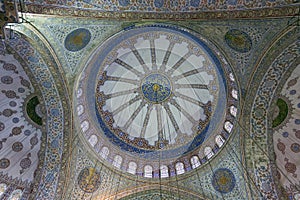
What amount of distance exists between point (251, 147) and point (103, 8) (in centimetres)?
624

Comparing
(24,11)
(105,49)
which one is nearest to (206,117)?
(105,49)

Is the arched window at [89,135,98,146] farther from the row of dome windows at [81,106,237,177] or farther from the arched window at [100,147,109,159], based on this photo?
the arched window at [100,147,109,159]

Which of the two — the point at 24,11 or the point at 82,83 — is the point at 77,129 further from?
the point at 24,11

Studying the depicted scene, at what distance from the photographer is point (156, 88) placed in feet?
42.3

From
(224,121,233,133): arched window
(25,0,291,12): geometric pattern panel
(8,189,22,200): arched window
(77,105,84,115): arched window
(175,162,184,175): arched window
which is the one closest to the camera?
(25,0,291,12): geometric pattern panel

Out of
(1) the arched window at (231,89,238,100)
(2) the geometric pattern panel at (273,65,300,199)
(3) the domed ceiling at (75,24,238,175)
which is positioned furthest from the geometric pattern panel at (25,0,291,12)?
(1) the arched window at (231,89,238,100)

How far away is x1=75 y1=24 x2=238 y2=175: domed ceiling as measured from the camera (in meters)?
10.5

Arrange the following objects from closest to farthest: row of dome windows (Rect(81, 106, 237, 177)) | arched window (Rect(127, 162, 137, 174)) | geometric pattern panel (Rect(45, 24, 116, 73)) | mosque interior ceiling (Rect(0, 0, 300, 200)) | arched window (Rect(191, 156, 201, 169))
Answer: mosque interior ceiling (Rect(0, 0, 300, 200)), geometric pattern panel (Rect(45, 24, 116, 73)), row of dome windows (Rect(81, 106, 237, 177)), arched window (Rect(191, 156, 201, 169)), arched window (Rect(127, 162, 137, 174))

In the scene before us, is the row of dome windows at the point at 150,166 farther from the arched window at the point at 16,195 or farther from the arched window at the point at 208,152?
the arched window at the point at 16,195

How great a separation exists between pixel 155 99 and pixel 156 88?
52 cm

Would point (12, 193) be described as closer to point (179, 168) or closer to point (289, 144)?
point (179, 168)

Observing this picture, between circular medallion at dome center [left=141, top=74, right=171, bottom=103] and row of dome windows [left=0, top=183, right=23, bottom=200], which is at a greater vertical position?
circular medallion at dome center [left=141, top=74, right=171, bottom=103]

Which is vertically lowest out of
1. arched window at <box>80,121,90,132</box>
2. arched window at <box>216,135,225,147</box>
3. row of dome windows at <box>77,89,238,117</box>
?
arched window at <box>216,135,225,147</box>

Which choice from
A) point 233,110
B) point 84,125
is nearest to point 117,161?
point 84,125
